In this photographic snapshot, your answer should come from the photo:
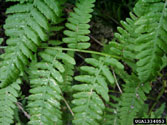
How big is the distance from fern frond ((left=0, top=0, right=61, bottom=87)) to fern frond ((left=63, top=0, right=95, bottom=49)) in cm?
27

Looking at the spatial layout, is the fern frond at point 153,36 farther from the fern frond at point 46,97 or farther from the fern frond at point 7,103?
the fern frond at point 7,103

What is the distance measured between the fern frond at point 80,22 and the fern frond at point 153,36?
664mm

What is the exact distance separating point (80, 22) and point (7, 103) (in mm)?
1411

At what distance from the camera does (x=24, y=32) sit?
206cm

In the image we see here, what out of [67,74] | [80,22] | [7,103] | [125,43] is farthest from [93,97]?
[7,103]

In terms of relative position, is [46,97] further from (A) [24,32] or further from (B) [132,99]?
(B) [132,99]

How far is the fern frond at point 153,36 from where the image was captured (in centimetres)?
175

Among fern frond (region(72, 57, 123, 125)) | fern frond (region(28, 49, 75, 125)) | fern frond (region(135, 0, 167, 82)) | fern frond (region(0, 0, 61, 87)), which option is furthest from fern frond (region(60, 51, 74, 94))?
fern frond (region(135, 0, 167, 82))

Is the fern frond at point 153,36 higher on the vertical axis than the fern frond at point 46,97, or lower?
higher

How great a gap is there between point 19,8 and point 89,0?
0.87 meters

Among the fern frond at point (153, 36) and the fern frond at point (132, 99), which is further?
the fern frond at point (132, 99)

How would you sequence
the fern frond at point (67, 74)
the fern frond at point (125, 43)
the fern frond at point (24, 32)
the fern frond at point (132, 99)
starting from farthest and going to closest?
the fern frond at point (67, 74), the fern frond at point (132, 99), the fern frond at point (125, 43), the fern frond at point (24, 32)

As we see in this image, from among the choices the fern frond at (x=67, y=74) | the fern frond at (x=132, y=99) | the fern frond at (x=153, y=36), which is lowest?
the fern frond at (x=132, y=99)

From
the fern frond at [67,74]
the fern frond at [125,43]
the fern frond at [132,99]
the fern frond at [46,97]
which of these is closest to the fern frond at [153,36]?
the fern frond at [125,43]
